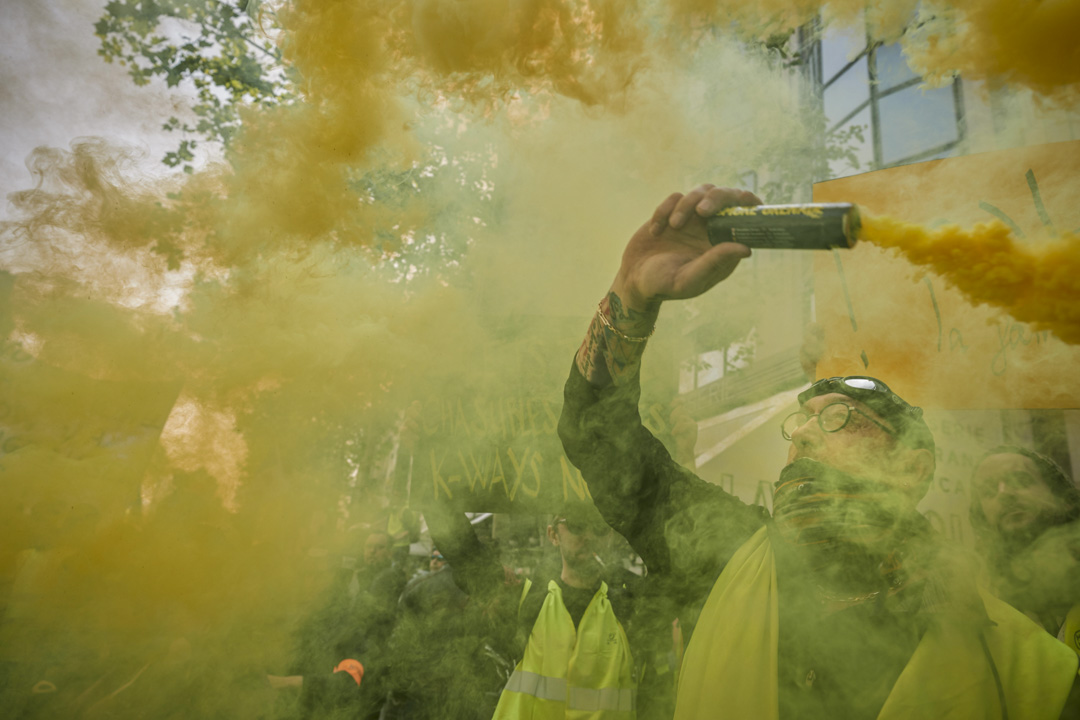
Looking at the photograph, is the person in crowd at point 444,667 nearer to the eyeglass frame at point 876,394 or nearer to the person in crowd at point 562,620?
the person in crowd at point 562,620

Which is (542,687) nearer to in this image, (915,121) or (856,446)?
(856,446)

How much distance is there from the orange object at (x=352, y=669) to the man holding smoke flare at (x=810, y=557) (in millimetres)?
2074

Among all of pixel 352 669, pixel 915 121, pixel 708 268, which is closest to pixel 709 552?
pixel 708 268

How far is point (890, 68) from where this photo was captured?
4.62 m

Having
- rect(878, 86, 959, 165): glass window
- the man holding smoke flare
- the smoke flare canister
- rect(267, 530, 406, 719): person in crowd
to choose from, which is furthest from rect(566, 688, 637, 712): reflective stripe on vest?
rect(878, 86, 959, 165): glass window

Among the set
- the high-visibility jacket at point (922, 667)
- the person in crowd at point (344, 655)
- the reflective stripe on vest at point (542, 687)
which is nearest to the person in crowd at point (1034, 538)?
the high-visibility jacket at point (922, 667)

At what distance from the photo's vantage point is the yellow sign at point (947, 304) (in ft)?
6.18

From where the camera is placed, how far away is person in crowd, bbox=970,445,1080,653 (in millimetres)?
1815

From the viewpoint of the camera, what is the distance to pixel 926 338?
7.04 feet

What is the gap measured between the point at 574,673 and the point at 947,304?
7.82 ft

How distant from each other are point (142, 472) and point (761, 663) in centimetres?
288

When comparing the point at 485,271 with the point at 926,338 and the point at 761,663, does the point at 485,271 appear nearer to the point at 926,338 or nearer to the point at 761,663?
the point at 926,338

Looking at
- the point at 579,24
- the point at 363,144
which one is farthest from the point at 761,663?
the point at 363,144

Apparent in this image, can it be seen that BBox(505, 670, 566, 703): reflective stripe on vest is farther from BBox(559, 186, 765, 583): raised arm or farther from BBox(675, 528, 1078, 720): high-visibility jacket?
BBox(675, 528, 1078, 720): high-visibility jacket
